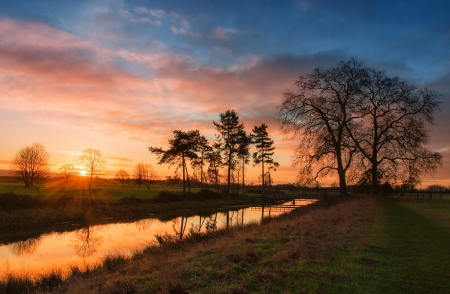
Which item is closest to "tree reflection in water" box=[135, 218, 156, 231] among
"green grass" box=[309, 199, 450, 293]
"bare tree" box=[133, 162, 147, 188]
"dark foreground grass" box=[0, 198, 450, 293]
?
"dark foreground grass" box=[0, 198, 450, 293]

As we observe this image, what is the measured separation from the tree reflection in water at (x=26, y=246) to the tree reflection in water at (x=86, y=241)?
202cm

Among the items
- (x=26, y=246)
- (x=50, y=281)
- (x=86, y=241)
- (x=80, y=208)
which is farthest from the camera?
(x=80, y=208)

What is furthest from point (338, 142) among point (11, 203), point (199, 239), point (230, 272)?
point (11, 203)

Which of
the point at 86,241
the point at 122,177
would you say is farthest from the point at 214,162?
the point at 122,177

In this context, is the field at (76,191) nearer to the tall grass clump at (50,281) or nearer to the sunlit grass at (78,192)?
the sunlit grass at (78,192)

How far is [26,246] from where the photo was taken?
55.5 feet

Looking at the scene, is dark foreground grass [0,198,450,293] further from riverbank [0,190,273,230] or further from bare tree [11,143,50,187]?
bare tree [11,143,50,187]

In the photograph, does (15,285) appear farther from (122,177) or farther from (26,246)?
(122,177)

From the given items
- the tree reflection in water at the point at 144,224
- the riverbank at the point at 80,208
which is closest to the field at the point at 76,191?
the riverbank at the point at 80,208

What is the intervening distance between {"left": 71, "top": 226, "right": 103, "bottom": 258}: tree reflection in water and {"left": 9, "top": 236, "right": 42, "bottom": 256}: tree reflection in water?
79.5 inches

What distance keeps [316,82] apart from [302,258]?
23.6 meters

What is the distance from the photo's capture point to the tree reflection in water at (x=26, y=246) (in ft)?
51.0

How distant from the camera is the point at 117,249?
1619 centimetres

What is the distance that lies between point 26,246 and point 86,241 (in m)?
3.23
